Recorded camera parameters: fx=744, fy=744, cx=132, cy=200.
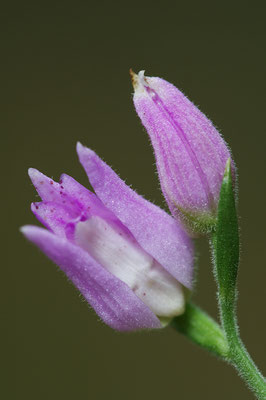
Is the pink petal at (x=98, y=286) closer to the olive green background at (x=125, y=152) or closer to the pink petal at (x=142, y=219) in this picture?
the pink petal at (x=142, y=219)

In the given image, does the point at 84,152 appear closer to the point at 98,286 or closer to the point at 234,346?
the point at 98,286

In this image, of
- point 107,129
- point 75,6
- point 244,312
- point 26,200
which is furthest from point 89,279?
point 75,6

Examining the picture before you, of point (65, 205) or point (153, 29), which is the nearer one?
point (65, 205)

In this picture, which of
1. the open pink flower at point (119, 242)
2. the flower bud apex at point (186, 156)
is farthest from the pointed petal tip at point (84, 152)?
the flower bud apex at point (186, 156)

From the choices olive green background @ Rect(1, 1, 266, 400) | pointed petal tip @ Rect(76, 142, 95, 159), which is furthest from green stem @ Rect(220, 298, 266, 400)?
olive green background @ Rect(1, 1, 266, 400)

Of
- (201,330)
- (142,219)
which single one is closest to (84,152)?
(142,219)

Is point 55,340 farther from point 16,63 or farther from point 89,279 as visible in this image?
point 89,279

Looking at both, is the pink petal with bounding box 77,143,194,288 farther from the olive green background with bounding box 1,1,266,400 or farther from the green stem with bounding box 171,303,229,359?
the olive green background with bounding box 1,1,266,400
